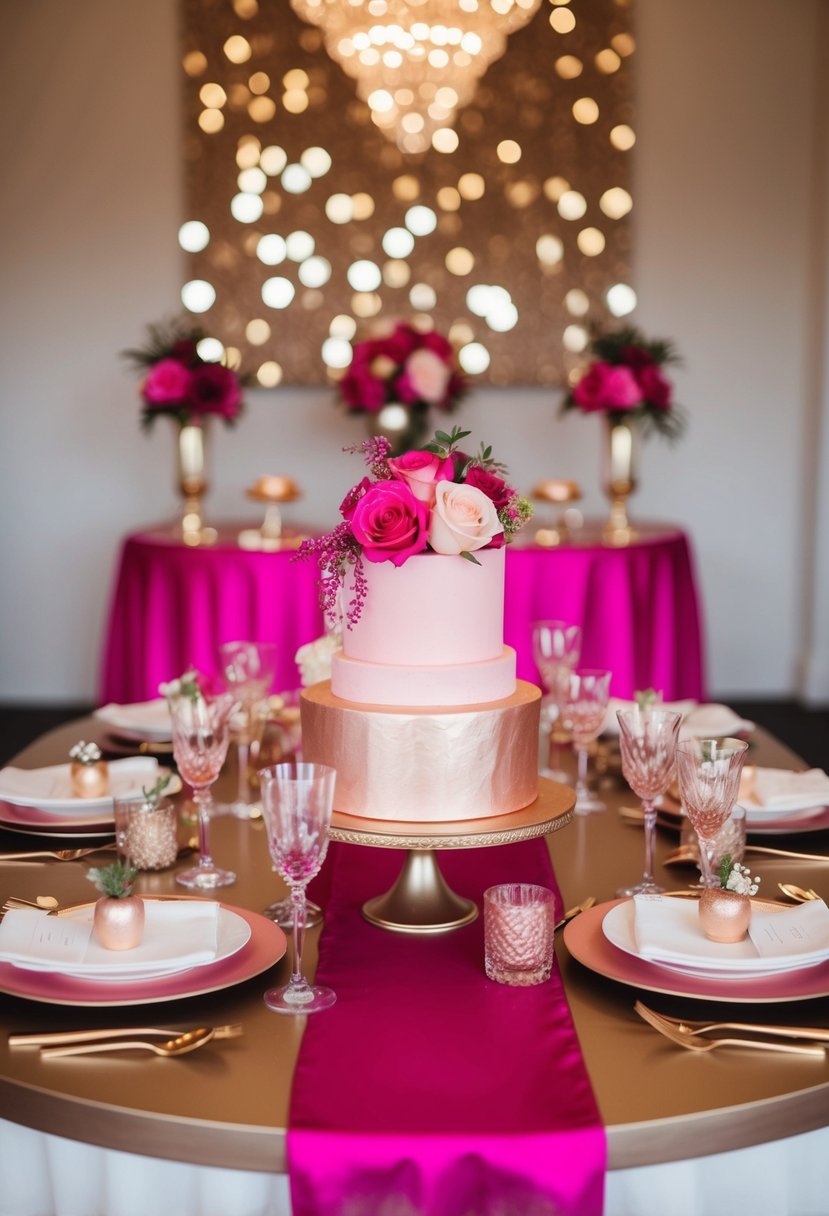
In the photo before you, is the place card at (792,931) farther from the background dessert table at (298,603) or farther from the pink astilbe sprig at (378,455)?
the background dessert table at (298,603)

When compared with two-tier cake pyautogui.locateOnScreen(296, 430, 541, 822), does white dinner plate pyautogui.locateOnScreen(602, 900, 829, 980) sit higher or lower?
lower

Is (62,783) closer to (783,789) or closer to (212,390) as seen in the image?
(783,789)

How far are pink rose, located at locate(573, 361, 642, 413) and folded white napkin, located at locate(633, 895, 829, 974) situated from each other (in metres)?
3.20

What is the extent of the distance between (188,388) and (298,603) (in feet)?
2.75

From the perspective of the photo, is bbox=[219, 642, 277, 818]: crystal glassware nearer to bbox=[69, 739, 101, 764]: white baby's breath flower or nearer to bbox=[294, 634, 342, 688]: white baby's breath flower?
bbox=[294, 634, 342, 688]: white baby's breath flower

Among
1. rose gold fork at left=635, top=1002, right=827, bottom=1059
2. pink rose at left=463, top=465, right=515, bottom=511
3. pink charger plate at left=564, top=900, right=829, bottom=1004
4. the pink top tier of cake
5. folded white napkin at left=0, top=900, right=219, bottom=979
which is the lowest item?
rose gold fork at left=635, top=1002, right=827, bottom=1059

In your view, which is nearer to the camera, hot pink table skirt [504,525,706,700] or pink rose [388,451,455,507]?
pink rose [388,451,455,507]

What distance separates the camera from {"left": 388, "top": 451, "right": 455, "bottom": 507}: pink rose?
1518mm

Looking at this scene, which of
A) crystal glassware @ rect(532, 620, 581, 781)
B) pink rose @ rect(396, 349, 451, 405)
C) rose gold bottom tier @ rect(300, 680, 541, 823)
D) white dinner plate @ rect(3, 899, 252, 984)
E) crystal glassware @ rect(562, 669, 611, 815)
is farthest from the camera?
pink rose @ rect(396, 349, 451, 405)

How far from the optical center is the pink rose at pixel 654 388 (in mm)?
4598

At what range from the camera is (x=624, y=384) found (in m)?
4.54

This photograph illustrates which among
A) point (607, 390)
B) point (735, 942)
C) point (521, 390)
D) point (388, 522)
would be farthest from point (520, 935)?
point (521, 390)

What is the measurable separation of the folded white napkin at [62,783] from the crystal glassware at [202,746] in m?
0.27

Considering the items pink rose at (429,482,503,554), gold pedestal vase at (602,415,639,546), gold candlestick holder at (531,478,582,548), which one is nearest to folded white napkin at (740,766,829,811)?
pink rose at (429,482,503,554)
